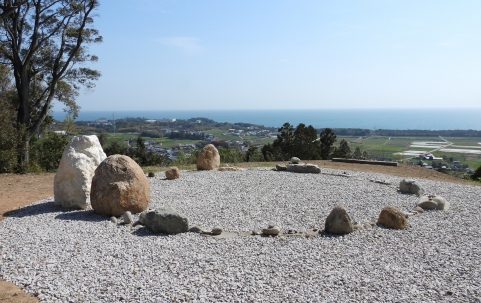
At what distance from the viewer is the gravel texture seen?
553cm

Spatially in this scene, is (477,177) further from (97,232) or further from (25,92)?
(25,92)

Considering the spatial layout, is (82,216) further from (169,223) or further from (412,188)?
(412,188)

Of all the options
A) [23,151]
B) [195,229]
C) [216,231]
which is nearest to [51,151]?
[23,151]

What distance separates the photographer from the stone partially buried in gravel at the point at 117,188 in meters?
9.44

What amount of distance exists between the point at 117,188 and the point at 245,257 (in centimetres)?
422

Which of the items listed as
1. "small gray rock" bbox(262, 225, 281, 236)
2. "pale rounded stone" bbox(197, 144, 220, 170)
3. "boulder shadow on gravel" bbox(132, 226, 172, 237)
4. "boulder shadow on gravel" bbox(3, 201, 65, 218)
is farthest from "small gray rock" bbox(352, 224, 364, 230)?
"pale rounded stone" bbox(197, 144, 220, 170)

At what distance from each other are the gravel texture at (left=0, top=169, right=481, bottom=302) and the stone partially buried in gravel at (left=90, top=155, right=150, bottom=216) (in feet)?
1.17

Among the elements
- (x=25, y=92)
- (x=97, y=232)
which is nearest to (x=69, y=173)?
(x=97, y=232)

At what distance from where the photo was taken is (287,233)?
836 centimetres

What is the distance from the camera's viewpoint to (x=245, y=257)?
6.88 m

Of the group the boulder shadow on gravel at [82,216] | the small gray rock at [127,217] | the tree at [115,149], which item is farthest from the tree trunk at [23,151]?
the small gray rock at [127,217]

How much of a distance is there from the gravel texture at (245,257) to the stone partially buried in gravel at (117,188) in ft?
1.17

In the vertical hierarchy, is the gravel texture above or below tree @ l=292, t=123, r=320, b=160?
below

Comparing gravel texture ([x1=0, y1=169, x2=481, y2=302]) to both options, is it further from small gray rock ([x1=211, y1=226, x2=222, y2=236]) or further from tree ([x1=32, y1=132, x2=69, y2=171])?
tree ([x1=32, y1=132, x2=69, y2=171])
